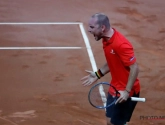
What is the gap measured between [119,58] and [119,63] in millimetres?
92

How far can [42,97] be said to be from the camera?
7.89 metres

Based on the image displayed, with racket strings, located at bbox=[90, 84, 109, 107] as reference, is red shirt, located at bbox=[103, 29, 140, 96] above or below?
above

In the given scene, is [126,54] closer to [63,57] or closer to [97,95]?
[97,95]

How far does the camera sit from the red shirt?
496cm

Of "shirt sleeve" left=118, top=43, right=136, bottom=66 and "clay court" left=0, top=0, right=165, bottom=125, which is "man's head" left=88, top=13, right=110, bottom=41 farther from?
"clay court" left=0, top=0, right=165, bottom=125

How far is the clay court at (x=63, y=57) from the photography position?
7.42 m

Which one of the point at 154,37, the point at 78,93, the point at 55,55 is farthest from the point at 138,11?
the point at 78,93

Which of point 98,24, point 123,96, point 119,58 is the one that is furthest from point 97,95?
point 98,24

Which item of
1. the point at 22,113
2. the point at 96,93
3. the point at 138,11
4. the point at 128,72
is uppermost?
the point at 128,72

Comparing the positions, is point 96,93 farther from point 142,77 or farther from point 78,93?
point 142,77

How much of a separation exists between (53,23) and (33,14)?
1.15 m

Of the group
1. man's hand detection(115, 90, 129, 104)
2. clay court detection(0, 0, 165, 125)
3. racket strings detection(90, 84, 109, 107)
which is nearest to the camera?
man's hand detection(115, 90, 129, 104)

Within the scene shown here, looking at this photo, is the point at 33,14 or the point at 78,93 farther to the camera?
the point at 33,14

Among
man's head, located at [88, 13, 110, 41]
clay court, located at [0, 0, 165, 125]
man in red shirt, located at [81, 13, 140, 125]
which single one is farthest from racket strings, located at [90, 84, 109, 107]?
clay court, located at [0, 0, 165, 125]
